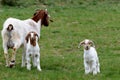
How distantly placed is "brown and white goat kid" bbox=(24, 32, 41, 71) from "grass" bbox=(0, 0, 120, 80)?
24cm

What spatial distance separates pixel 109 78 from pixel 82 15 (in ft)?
46.5

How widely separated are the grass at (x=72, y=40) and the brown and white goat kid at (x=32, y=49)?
24cm

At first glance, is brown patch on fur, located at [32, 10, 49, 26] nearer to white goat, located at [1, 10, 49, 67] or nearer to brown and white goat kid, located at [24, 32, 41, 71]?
white goat, located at [1, 10, 49, 67]

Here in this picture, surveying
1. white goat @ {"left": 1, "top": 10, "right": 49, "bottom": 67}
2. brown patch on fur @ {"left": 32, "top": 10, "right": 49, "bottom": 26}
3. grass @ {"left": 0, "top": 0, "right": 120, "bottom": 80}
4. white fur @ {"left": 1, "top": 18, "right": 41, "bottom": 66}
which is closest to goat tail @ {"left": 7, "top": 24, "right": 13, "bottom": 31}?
white goat @ {"left": 1, "top": 10, "right": 49, "bottom": 67}

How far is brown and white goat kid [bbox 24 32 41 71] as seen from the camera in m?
14.6

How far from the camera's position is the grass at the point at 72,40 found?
45.9 ft

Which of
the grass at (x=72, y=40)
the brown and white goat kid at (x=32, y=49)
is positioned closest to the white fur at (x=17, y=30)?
the brown and white goat kid at (x=32, y=49)

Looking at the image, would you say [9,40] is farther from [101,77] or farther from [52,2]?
[52,2]

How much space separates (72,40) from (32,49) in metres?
6.47

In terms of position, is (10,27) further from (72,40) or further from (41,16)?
(72,40)

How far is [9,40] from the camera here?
48.7ft

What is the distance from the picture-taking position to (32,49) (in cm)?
1467

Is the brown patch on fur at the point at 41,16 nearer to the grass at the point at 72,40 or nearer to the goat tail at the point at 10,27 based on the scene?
the grass at the point at 72,40

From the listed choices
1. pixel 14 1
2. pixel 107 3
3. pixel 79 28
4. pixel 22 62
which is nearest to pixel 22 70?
pixel 22 62
